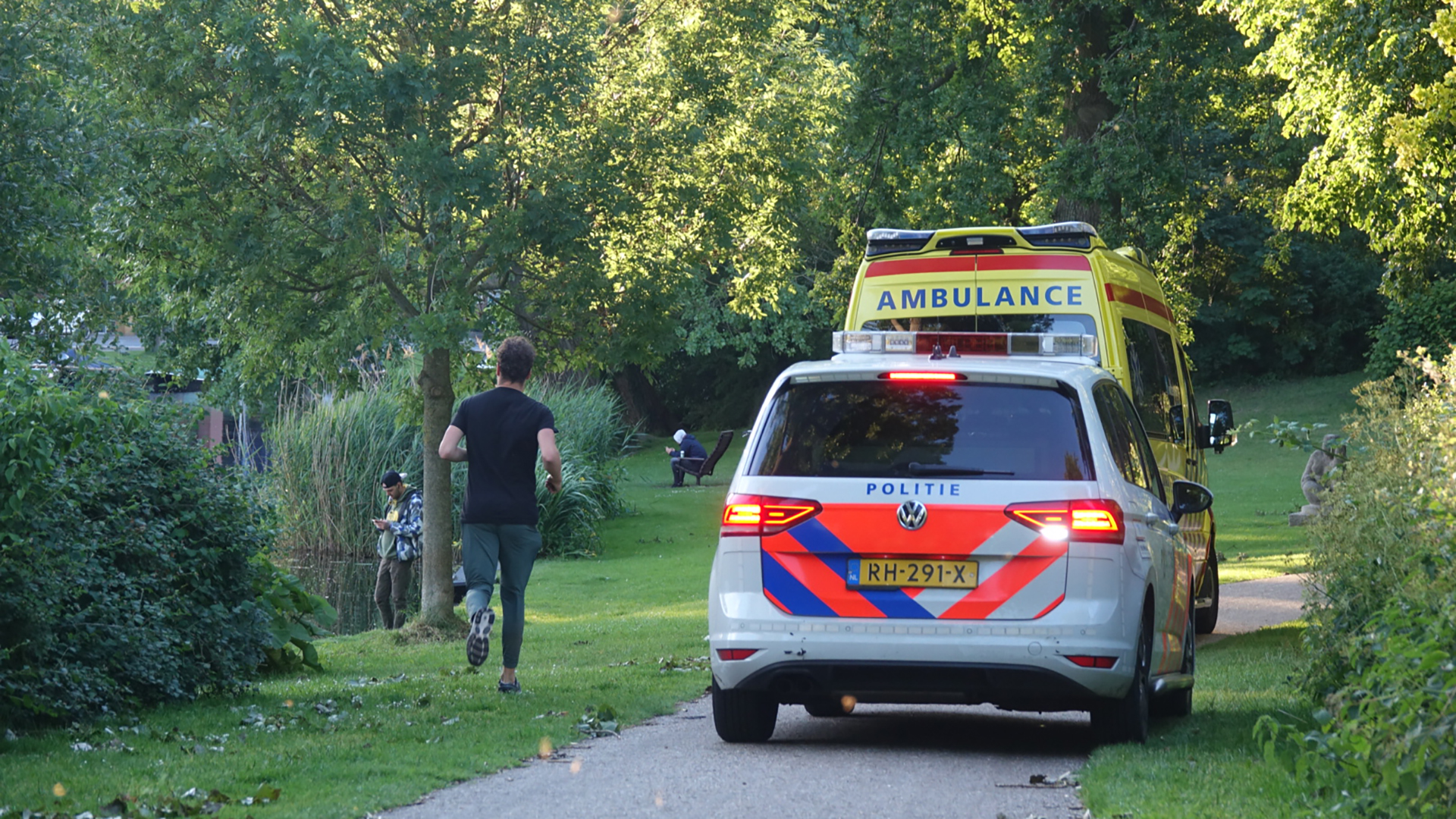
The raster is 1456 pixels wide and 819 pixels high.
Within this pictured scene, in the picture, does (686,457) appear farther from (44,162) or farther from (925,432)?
(925,432)

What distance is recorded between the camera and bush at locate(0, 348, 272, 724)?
6.96 m

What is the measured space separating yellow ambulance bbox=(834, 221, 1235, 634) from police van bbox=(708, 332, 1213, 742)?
3.77 metres

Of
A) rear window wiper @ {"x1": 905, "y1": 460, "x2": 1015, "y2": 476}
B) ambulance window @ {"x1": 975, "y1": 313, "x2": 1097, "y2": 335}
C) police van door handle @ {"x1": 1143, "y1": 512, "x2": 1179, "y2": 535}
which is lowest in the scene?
police van door handle @ {"x1": 1143, "y1": 512, "x2": 1179, "y2": 535}

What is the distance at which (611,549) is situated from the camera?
2842cm

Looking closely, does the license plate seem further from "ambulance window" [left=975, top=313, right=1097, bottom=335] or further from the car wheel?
the car wheel

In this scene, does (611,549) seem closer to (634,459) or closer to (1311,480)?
(1311,480)

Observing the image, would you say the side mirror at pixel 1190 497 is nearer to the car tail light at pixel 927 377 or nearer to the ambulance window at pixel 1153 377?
the car tail light at pixel 927 377

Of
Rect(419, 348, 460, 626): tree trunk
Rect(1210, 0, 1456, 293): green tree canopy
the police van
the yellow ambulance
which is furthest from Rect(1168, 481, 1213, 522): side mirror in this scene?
Rect(419, 348, 460, 626): tree trunk

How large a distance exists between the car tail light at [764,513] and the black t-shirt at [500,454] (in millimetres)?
2287

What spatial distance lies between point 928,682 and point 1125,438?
73.5 inches

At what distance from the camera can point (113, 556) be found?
8.91 metres

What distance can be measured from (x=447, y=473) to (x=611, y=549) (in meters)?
12.7

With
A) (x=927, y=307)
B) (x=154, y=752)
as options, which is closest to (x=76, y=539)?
(x=154, y=752)

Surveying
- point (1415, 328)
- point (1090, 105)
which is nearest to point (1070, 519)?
point (1090, 105)
